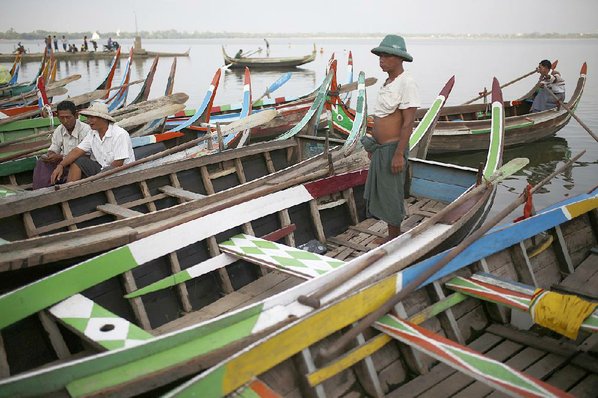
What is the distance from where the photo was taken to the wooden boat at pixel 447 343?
2.30 m

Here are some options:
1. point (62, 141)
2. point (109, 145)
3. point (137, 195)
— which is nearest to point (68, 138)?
point (62, 141)

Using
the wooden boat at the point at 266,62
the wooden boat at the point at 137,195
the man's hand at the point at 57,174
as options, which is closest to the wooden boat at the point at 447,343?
the wooden boat at the point at 137,195

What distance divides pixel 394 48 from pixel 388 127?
24.5 inches

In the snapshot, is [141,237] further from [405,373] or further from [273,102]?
[273,102]

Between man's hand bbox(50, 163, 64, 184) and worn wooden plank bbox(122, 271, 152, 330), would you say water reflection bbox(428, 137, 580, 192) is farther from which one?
worn wooden plank bbox(122, 271, 152, 330)

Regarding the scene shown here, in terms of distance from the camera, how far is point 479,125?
10070mm

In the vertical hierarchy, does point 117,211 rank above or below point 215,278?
above

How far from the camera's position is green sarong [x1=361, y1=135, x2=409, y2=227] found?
3.90m

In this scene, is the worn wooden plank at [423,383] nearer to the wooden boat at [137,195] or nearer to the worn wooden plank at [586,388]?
the worn wooden plank at [586,388]

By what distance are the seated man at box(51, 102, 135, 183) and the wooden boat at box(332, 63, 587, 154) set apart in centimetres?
429

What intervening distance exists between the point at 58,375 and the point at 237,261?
1.87 m

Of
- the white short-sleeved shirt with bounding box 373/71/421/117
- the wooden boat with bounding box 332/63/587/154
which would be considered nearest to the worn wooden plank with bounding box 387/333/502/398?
the white short-sleeved shirt with bounding box 373/71/421/117

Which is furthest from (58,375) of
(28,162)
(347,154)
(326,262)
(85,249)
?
(28,162)

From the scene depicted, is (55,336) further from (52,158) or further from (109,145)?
(52,158)
